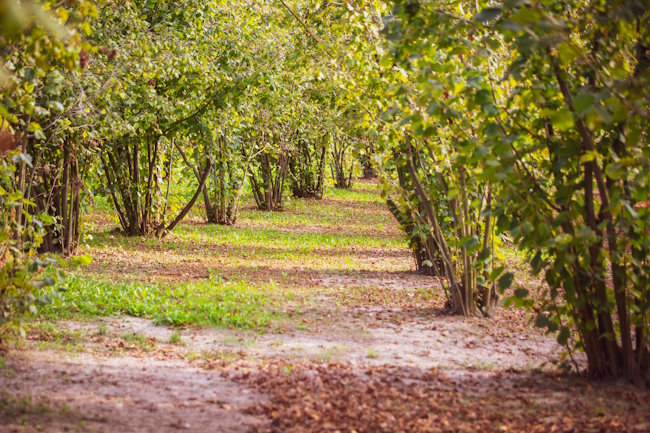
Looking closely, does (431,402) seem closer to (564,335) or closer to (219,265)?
(564,335)

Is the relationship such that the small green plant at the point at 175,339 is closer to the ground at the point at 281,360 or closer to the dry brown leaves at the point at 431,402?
the ground at the point at 281,360

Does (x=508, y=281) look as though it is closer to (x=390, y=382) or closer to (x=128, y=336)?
(x=390, y=382)

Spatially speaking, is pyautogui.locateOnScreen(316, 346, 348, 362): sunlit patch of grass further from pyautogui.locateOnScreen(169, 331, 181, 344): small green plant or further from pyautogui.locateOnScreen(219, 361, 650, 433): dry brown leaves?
pyautogui.locateOnScreen(169, 331, 181, 344): small green plant

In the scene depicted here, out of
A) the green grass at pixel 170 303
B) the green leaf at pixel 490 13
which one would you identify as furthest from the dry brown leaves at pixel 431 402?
the green leaf at pixel 490 13

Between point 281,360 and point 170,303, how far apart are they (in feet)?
8.69

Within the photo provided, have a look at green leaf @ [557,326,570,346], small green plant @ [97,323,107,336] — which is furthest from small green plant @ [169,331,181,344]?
green leaf @ [557,326,570,346]

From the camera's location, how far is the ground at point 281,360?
4434 mm

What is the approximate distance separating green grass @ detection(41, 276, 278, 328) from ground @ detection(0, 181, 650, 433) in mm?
25

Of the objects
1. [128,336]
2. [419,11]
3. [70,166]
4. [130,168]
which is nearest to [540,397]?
[419,11]

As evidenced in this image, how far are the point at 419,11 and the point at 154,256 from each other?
8.38 meters

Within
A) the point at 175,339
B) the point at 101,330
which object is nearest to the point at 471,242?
the point at 175,339

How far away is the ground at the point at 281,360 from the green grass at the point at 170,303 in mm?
25

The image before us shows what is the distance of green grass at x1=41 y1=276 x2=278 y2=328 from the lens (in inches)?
→ 299

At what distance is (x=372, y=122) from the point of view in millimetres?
8070
